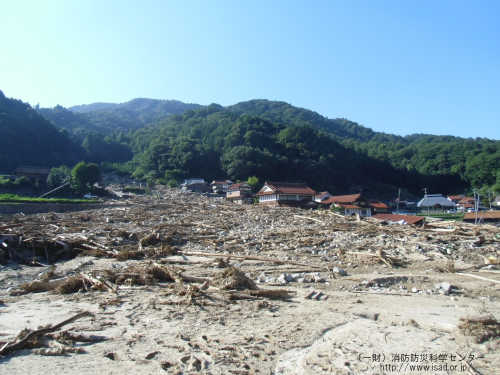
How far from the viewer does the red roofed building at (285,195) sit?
49.0m

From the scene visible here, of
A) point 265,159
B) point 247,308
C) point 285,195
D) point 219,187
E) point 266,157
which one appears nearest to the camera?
point 247,308

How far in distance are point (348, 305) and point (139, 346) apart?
13.8ft

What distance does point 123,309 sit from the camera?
22.2ft

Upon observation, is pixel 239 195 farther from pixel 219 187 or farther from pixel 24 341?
pixel 24 341

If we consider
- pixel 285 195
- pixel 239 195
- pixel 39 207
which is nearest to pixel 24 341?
pixel 39 207

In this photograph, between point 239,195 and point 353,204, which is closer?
point 353,204

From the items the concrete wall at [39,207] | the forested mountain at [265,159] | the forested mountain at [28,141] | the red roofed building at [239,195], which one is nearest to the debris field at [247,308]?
the concrete wall at [39,207]

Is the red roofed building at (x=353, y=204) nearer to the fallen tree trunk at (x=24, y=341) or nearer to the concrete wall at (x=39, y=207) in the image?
the concrete wall at (x=39, y=207)

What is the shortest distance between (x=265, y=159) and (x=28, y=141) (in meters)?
67.1

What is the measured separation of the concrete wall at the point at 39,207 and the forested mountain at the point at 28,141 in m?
54.3

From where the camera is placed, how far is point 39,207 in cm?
3366

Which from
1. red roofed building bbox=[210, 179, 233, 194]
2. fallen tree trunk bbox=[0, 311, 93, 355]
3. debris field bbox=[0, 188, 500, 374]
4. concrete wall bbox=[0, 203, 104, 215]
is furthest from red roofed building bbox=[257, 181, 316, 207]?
fallen tree trunk bbox=[0, 311, 93, 355]

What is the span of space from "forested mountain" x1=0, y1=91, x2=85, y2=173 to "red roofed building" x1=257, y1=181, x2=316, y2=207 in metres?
63.6

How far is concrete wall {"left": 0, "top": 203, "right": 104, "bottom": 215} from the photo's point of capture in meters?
32.2
